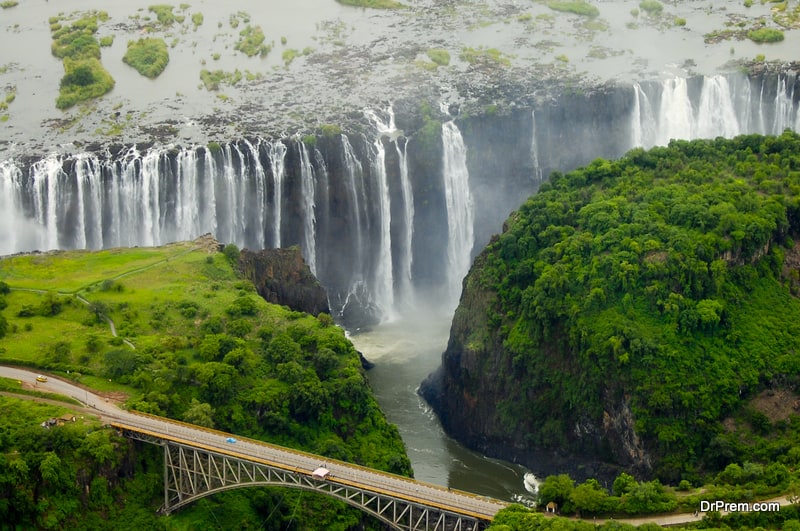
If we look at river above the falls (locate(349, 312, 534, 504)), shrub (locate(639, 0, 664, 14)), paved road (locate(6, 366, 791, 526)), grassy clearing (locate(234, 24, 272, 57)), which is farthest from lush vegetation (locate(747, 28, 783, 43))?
paved road (locate(6, 366, 791, 526))

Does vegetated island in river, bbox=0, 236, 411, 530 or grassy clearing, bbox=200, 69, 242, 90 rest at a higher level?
grassy clearing, bbox=200, 69, 242, 90

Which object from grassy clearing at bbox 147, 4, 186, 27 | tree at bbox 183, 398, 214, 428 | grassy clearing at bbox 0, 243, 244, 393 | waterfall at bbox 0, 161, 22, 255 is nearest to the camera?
tree at bbox 183, 398, 214, 428

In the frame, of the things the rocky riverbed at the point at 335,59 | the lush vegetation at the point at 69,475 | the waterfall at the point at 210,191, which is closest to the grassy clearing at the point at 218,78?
the rocky riverbed at the point at 335,59

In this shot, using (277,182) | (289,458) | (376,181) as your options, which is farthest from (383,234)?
(289,458)

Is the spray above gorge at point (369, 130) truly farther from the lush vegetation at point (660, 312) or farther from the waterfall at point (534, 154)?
the lush vegetation at point (660, 312)

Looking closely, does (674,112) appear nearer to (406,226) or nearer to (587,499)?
(406,226)

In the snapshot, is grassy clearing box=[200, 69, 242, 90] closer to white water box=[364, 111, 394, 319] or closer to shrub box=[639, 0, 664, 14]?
white water box=[364, 111, 394, 319]
